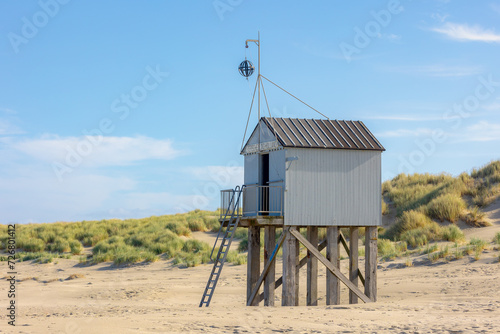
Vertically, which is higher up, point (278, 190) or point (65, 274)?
point (278, 190)

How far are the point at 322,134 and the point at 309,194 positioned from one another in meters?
2.10

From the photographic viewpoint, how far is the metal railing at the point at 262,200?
1881 centimetres

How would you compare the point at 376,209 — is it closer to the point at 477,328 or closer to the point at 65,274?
the point at 477,328

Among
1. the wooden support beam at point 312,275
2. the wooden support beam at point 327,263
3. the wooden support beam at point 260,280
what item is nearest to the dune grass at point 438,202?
the wooden support beam at point 327,263

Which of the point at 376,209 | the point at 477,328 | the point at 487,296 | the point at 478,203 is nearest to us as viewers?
the point at 477,328

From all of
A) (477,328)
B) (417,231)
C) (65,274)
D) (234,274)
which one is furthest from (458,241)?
(65,274)

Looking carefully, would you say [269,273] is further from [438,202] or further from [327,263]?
[438,202]

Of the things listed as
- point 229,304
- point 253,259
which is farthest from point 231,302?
point 253,259

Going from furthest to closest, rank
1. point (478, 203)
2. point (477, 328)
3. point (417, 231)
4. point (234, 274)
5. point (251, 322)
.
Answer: point (478, 203) < point (417, 231) < point (234, 274) < point (251, 322) < point (477, 328)

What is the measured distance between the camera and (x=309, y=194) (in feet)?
61.6

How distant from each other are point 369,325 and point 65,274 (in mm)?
20612

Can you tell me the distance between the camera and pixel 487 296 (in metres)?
18.5

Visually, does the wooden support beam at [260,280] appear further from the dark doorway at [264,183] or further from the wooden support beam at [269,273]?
the dark doorway at [264,183]

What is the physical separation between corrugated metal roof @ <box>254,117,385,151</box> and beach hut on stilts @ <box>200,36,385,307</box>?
3 centimetres
